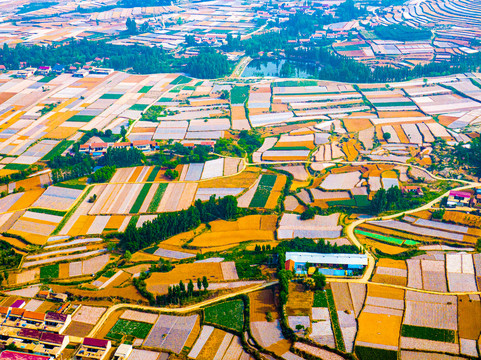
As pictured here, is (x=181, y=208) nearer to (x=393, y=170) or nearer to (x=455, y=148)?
(x=393, y=170)

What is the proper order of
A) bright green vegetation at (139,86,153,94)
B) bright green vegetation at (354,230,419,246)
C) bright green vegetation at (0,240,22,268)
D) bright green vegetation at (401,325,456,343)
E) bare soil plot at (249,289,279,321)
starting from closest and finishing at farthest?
bright green vegetation at (401,325,456,343)
bare soil plot at (249,289,279,321)
bright green vegetation at (0,240,22,268)
bright green vegetation at (354,230,419,246)
bright green vegetation at (139,86,153,94)

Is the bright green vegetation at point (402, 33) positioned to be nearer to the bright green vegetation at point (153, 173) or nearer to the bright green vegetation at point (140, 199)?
the bright green vegetation at point (153, 173)

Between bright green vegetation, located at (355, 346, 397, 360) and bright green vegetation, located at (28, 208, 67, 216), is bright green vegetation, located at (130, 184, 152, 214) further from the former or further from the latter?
bright green vegetation, located at (355, 346, 397, 360)

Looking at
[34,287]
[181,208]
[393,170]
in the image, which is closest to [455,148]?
[393,170]

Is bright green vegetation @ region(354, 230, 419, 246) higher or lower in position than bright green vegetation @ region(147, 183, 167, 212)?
higher

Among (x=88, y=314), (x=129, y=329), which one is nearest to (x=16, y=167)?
(x=88, y=314)

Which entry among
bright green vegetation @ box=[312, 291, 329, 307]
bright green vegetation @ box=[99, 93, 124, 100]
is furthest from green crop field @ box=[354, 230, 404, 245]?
bright green vegetation @ box=[99, 93, 124, 100]
